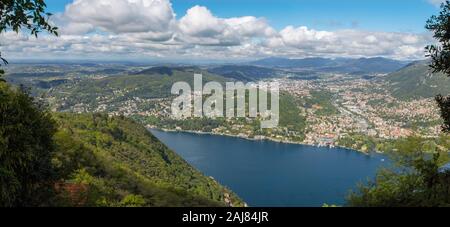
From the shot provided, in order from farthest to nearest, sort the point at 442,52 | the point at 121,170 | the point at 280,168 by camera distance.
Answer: the point at 280,168
the point at 121,170
the point at 442,52

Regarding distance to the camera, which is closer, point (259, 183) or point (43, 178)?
point (43, 178)

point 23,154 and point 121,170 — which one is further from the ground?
point 23,154

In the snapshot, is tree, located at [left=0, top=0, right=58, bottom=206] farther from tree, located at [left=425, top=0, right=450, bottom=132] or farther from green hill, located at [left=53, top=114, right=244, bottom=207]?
tree, located at [left=425, top=0, right=450, bottom=132]

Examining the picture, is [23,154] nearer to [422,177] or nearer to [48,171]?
[48,171]

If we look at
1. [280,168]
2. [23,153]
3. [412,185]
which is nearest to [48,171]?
[23,153]
